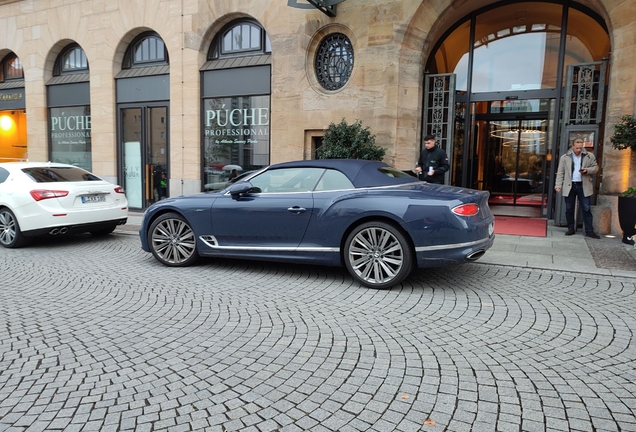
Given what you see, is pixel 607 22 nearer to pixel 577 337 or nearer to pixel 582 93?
pixel 582 93

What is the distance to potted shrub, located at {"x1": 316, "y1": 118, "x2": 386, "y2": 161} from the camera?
1031cm

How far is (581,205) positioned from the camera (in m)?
9.16

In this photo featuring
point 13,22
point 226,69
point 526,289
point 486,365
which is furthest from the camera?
point 13,22

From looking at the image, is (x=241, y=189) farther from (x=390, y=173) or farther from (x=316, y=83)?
(x=316, y=83)

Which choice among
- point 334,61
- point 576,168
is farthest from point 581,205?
point 334,61

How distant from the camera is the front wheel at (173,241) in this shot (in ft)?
22.1

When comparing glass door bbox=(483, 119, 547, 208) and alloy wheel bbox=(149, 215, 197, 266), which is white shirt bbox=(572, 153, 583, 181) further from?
alloy wheel bbox=(149, 215, 197, 266)

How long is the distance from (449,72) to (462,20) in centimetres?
126

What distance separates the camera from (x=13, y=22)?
16469mm

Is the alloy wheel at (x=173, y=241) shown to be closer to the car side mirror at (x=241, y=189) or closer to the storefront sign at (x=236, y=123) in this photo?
the car side mirror at (x=241, y=189)

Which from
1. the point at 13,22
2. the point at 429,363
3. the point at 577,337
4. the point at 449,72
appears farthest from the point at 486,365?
the point at 13,22

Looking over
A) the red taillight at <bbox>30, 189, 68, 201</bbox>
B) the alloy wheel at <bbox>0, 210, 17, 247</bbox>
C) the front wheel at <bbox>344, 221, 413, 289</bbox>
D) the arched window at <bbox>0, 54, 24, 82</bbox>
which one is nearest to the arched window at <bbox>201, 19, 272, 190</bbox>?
the red taillight at <bbox>30, 189, 68, 201</bbox>

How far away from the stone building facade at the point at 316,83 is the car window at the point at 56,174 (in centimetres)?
430

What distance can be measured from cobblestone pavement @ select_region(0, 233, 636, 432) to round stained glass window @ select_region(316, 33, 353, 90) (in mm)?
6833
